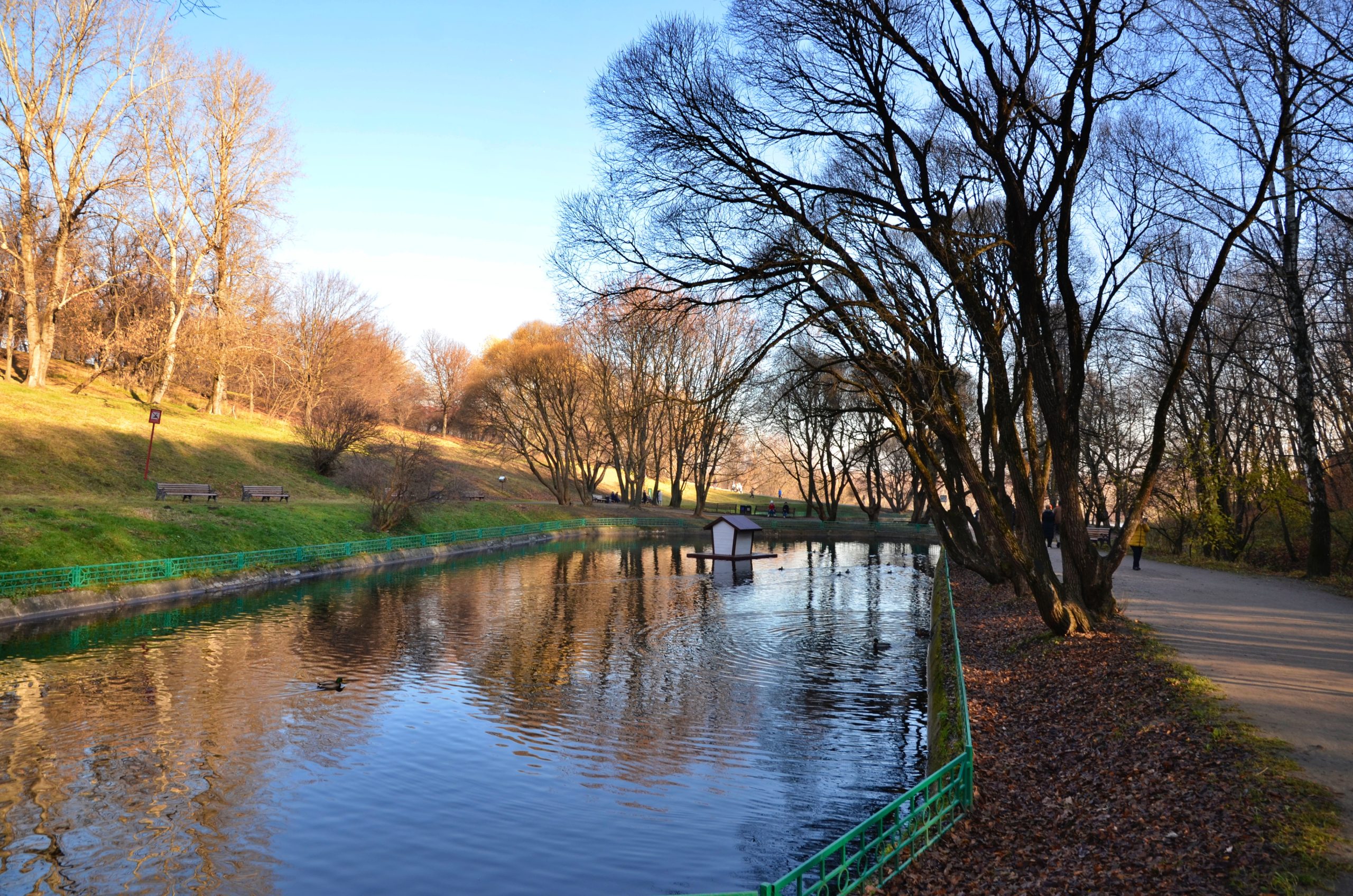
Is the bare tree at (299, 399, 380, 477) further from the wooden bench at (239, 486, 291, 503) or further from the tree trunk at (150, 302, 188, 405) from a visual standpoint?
the wooden bench at (239, 486, 291, 503)

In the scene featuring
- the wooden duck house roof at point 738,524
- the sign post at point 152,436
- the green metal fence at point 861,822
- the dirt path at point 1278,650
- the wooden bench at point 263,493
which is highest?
the sign post at point 152,436

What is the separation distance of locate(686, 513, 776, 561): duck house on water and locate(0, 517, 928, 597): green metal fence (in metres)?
12.4

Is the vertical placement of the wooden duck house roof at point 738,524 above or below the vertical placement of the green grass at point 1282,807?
above

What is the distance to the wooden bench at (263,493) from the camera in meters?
35.1

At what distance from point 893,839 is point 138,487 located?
34138 mm

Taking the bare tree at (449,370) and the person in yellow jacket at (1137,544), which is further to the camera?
the bare tree at (449,370)

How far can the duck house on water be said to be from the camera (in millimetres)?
41500

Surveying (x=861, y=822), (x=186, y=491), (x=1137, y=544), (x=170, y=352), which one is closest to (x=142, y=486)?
(x=186, y=491)

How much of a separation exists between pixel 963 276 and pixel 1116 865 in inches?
347

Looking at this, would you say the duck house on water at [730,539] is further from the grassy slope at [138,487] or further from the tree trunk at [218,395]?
the tree trunk at [218,395]

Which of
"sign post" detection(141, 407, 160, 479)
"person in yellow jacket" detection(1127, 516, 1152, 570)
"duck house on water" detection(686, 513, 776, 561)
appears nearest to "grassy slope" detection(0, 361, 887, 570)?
"sign post" detection(141, 407, 160, 479)

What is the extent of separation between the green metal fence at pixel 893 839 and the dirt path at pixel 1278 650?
9.14ft

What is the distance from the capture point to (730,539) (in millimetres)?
41750

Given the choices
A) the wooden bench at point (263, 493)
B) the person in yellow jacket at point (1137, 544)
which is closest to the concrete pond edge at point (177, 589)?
the wooden bench at point (263, 493)
